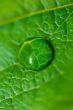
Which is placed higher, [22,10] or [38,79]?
[22,10]

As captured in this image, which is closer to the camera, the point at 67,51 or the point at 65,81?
the point at 65,81

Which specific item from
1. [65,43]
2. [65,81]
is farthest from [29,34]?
[65,81]

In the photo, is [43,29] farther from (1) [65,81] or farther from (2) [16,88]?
(1) [65,81]
